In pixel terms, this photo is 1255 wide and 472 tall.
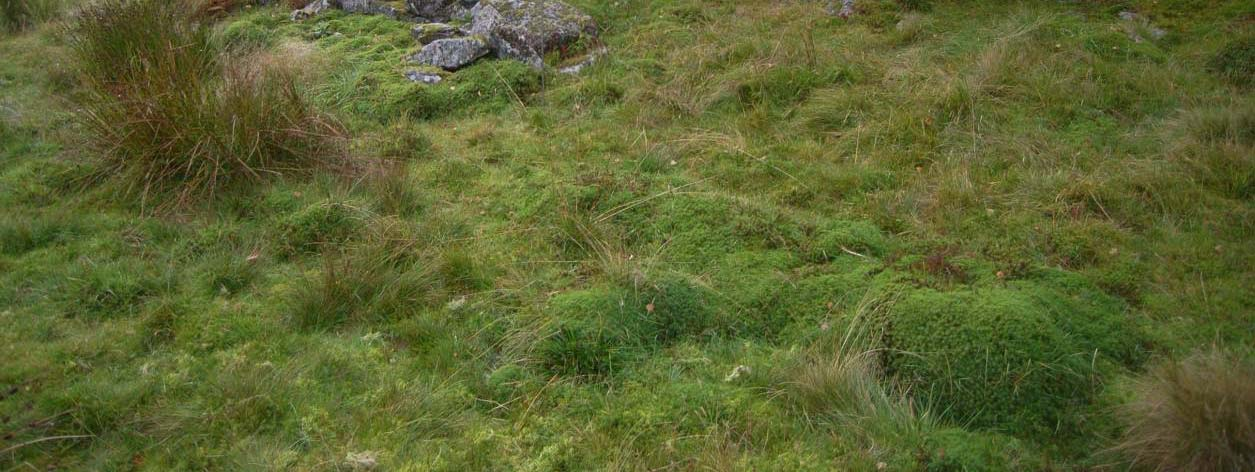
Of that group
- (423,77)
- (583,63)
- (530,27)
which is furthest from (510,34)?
(423,77)

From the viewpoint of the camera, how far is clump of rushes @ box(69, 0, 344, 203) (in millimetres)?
5047

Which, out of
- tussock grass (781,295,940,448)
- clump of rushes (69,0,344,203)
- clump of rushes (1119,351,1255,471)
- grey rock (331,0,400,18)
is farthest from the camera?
grey rock (331,0,400,18)

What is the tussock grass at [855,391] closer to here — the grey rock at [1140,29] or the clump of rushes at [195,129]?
the clump of rushes at [195,129]

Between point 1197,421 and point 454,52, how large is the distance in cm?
613

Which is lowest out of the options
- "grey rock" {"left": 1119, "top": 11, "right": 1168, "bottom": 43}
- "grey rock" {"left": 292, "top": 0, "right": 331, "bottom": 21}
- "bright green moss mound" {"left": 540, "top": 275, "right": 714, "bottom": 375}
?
"bright green moss mound" {"left": 540, "top": 275, "right": 714, "bottom": 375}

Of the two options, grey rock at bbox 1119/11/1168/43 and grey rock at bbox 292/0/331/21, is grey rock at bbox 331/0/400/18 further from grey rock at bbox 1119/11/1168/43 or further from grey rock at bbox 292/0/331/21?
grey rock at bbox 1119/11/1168/43

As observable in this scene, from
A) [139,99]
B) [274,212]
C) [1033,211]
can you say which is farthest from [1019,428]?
[139,99]

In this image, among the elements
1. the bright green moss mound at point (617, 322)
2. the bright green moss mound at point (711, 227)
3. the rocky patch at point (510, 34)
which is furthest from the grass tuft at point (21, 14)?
the bright green moss mound at point (617, 322)

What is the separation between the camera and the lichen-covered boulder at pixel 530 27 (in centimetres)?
736

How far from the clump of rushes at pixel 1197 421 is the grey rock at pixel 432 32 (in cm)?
658

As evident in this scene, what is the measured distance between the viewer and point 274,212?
16.4 feet

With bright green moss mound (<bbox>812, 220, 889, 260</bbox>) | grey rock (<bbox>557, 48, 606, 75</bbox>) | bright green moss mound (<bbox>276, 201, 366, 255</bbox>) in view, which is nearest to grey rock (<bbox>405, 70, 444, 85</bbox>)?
grey rock (<bbox>557, 48, 606, 75</bbox>)

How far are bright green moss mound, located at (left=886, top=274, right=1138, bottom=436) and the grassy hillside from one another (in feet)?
0.05

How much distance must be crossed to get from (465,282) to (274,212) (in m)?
1.51
